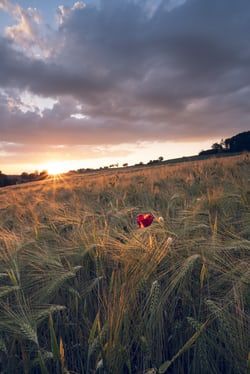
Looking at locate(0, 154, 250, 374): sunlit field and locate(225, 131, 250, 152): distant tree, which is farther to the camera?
locate(225, 131, 250, 152): distant tree

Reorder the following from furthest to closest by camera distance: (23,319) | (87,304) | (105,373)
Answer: (87,304)
(23,319)
(105,373)

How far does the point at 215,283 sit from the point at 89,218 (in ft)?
6.50

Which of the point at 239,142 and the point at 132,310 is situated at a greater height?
the point at 239,142

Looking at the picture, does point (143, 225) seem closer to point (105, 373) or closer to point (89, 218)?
point (105, 373)

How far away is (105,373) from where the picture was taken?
3.49 feet

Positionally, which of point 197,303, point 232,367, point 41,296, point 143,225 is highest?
point 143,225

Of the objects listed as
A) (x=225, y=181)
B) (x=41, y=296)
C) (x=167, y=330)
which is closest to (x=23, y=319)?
(x=41, y=296)

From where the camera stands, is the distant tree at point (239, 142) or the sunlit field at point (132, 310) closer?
the sunlit field at point (132, 310)

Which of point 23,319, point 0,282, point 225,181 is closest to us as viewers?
point 23,319

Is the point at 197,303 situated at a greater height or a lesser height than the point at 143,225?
lesser

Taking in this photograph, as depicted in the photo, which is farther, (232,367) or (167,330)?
(167,330)

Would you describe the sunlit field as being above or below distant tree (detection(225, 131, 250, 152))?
below

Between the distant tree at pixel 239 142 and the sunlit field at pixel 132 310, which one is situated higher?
the distant tree at pixel 239 142

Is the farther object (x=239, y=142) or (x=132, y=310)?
(x=239, y=142)
